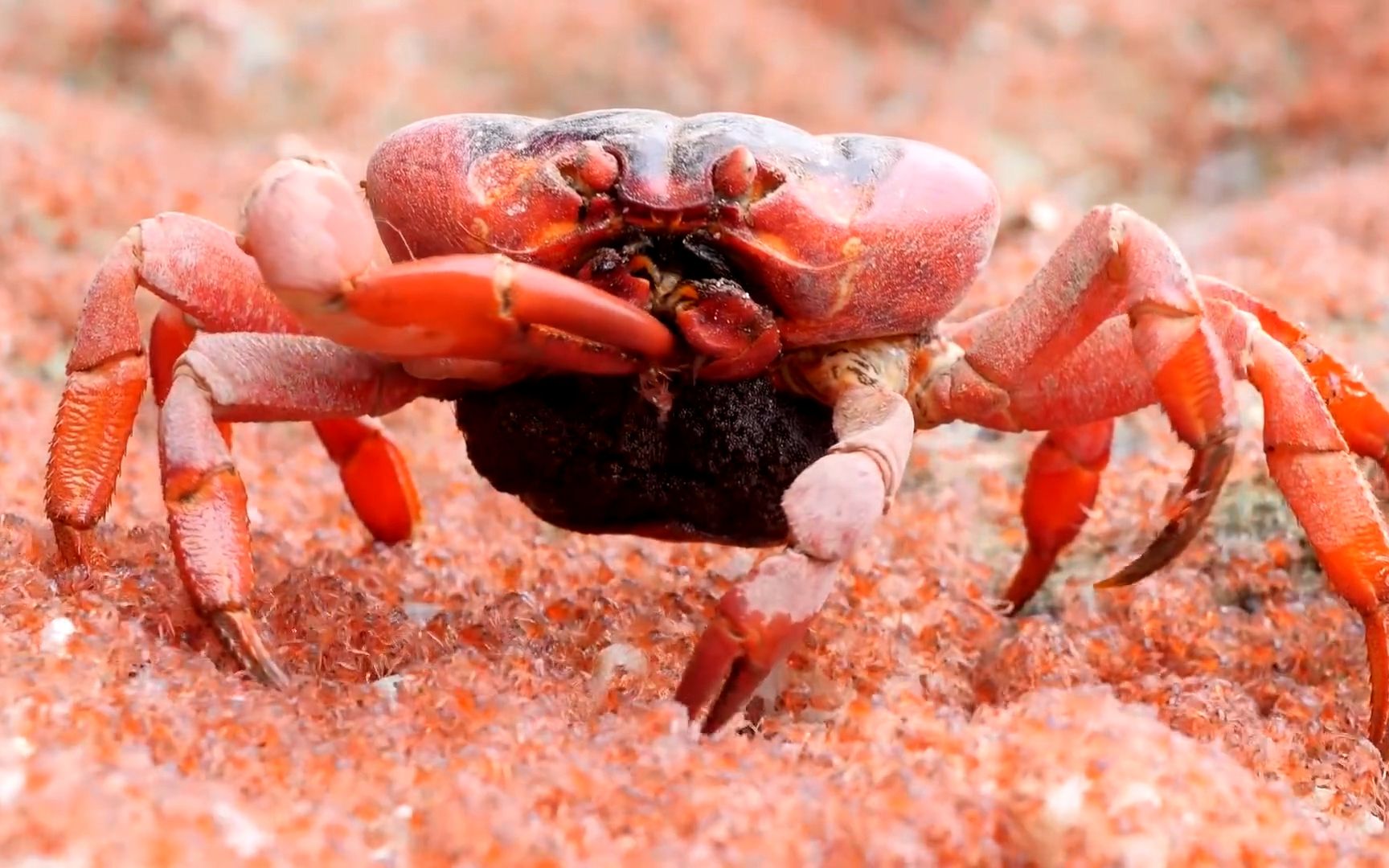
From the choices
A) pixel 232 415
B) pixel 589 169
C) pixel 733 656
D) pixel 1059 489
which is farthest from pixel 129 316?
pixel 1059 489

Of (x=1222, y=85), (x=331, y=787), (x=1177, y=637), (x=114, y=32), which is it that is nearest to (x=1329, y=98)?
(x=1222, y=85)

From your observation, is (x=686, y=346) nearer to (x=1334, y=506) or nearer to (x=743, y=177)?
(x=743, y=177)

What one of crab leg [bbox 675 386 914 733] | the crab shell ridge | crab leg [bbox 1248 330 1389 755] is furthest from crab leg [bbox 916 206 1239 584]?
crab leg [bbox 675 386 914 733]

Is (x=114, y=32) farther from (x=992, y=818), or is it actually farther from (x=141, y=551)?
(x=992, y=818)

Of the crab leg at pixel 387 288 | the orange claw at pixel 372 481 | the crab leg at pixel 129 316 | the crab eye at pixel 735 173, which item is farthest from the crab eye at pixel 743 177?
the orange claw at pixel 372 481

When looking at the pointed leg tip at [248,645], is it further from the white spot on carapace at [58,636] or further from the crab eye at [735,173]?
the crab eye at [735,173]

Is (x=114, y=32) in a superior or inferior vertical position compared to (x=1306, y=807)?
inferior
